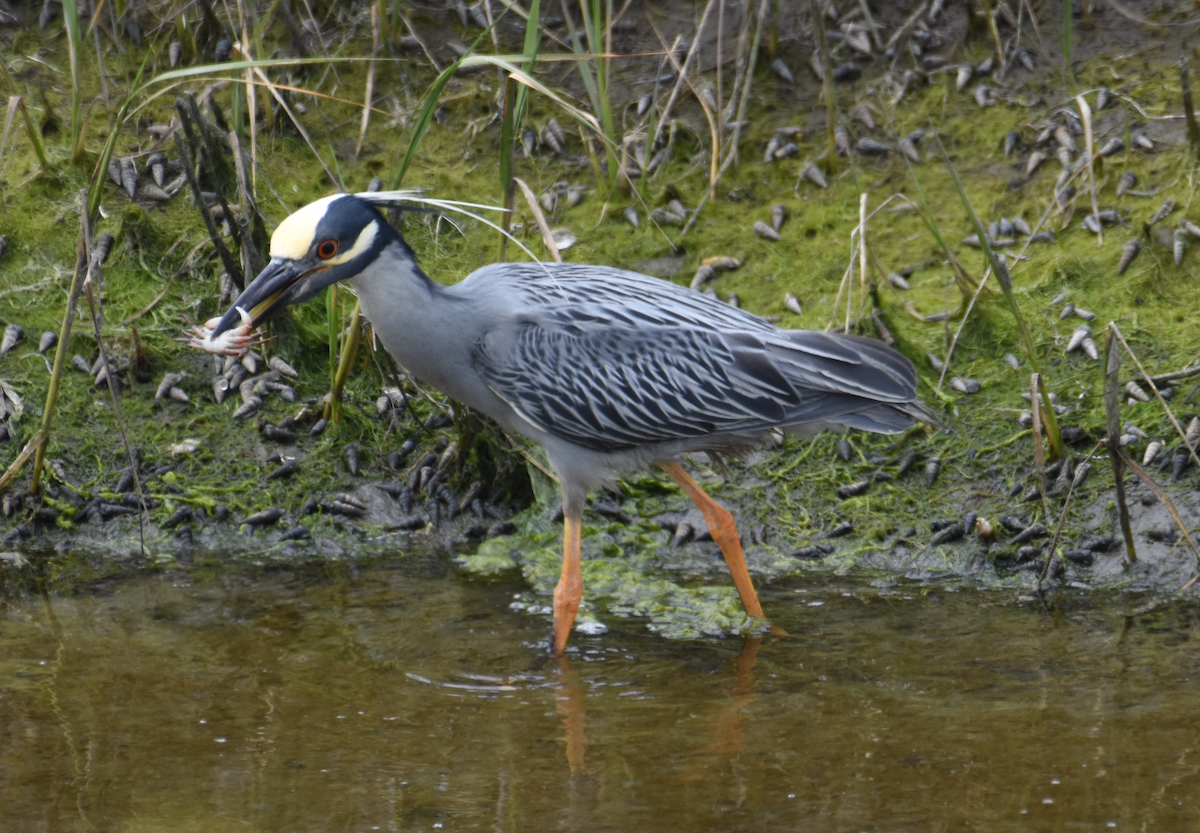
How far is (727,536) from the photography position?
529 cm

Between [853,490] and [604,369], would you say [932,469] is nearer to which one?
[853,490]

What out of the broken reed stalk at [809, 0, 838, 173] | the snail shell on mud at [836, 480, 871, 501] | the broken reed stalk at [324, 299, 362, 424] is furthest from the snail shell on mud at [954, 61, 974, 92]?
the broken reed stalk at [324, 299, 362, 424]

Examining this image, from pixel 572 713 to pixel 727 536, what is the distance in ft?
3.88

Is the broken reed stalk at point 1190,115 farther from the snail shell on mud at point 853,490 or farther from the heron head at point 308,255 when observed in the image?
the heron head at point 308,255

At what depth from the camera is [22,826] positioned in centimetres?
360

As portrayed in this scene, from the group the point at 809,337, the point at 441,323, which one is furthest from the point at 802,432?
the point at 441,323

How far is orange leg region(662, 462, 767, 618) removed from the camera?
521cm

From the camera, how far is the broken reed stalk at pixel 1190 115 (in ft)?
20.7

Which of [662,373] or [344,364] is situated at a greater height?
[662,373]

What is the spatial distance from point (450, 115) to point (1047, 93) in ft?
11.8

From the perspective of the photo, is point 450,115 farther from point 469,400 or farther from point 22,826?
point 22,826

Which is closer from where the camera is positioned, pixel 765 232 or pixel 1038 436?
pixel 1038 436

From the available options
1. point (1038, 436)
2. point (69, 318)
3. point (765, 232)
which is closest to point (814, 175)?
point (765, 232)

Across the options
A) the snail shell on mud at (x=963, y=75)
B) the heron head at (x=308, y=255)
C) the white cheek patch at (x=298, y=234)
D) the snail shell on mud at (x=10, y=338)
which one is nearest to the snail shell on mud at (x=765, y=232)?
the snail shell on mud at (x=963, y=75)
